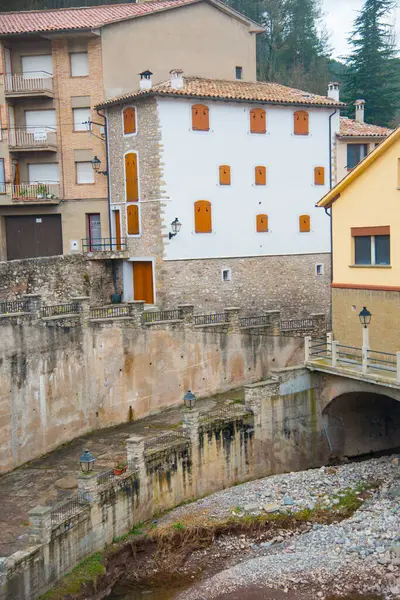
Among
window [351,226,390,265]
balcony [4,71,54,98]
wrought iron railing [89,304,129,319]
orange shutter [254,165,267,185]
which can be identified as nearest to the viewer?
window [351,226,390,265]

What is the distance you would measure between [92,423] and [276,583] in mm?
10323

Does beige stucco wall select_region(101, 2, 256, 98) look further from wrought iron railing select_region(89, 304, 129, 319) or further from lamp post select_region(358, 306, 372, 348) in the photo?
lamp post select_region(358, 306, 372, 348)

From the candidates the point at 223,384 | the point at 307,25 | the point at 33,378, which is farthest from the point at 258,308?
the point at 307,25

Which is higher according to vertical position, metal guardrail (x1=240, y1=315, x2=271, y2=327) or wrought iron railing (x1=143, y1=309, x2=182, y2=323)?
wrought iron railing (x1=143, y1=309, x2=182, y2=323)

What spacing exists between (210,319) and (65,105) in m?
14.4

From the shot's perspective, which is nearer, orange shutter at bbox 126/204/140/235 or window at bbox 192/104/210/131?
window at bbox 192/104/210/131

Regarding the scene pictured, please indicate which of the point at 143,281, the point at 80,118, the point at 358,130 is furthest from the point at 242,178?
the point at 80,118

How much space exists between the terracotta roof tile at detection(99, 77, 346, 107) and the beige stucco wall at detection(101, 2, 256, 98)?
4.78 ft

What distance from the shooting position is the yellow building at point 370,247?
76.8 feet

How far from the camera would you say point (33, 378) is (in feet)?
76.3

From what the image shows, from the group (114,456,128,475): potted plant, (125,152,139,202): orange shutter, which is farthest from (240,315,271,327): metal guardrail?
(114,456,128,475): potted plant

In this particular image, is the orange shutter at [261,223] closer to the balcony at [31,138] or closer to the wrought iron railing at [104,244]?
the wrought iron railing at [104,244]

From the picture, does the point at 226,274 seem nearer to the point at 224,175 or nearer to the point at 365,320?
the point at 224,175

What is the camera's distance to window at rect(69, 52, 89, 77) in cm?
3388
